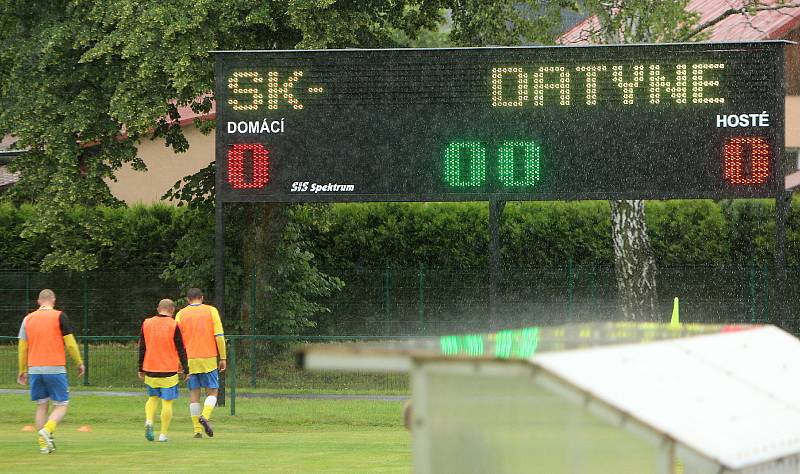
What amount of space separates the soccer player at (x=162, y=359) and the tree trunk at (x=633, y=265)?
33.9ft

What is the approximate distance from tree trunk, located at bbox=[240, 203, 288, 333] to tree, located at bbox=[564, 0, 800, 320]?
5838 mm

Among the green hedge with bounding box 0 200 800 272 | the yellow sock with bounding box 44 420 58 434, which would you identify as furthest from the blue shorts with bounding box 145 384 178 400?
the green hedge with bounding box 0 200 800 272

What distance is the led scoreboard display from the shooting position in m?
17.9

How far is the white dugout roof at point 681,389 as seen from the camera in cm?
503

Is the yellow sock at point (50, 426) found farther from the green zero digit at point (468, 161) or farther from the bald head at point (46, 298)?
the green zero digit at point (468, 161)

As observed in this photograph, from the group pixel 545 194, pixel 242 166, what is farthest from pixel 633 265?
pixel 242 166

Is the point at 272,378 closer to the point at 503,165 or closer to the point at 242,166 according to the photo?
the point at 242,166

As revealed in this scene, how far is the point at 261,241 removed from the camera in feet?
82.3

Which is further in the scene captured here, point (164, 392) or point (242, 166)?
point (242, 166)

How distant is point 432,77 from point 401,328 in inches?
295

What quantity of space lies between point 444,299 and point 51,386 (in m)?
10.9

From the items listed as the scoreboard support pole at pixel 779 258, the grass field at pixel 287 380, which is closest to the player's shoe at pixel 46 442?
the grass field at pixel 287 380

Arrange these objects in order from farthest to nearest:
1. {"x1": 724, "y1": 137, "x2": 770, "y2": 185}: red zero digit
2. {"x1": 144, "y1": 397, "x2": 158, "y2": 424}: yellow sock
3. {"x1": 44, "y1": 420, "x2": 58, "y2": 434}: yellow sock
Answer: {"x1": 724, "y1": 137, "x2": 770, "y2": 185}: red zero digit < {"x1": 144, "y1": 397, "x2": 158, "y2": 424}: yellow sock < {"x1": 44, "y1": 420, "x2": 58, "y2": 434}: yellow sock

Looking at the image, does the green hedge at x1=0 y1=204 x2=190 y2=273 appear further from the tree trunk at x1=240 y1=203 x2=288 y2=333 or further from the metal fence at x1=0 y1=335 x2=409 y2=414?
the metal fence at x1=0 y1=335 x2=409 y2=414
